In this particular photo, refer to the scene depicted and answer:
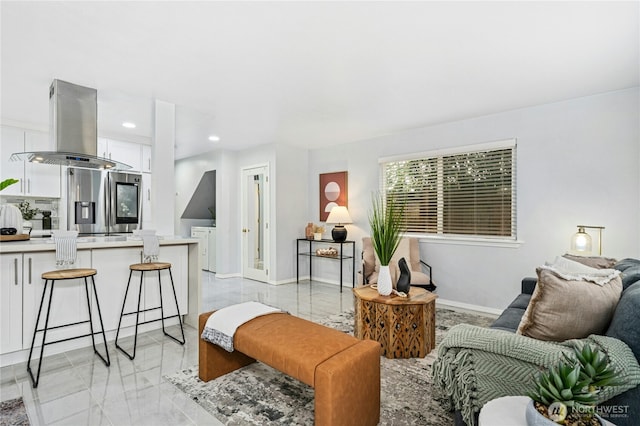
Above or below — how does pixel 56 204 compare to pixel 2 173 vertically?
below

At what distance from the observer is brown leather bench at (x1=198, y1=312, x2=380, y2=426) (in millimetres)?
1498

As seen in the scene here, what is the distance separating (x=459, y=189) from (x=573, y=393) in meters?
3.49

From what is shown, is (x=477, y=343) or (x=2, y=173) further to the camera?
(x=2, y=173)

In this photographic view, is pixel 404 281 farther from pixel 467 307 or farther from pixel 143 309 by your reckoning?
pixel 143 309

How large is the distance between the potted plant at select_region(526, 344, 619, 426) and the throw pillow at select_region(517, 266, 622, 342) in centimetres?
60

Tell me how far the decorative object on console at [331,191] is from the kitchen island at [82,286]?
2598 mm

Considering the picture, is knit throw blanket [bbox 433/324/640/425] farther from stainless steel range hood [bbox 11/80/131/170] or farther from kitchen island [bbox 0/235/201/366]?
stainless steel range hood [bbox 11/80/131/170]

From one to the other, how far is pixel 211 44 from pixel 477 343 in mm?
2491

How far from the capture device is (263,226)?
5.77 meters

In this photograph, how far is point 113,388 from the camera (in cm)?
217

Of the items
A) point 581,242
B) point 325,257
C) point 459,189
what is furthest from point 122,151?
point 581,242

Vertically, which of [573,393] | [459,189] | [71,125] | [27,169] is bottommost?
[573,393]

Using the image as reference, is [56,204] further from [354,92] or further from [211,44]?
[354,92]

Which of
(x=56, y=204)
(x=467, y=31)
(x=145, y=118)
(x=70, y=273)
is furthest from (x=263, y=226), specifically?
(x=467, y=31)
